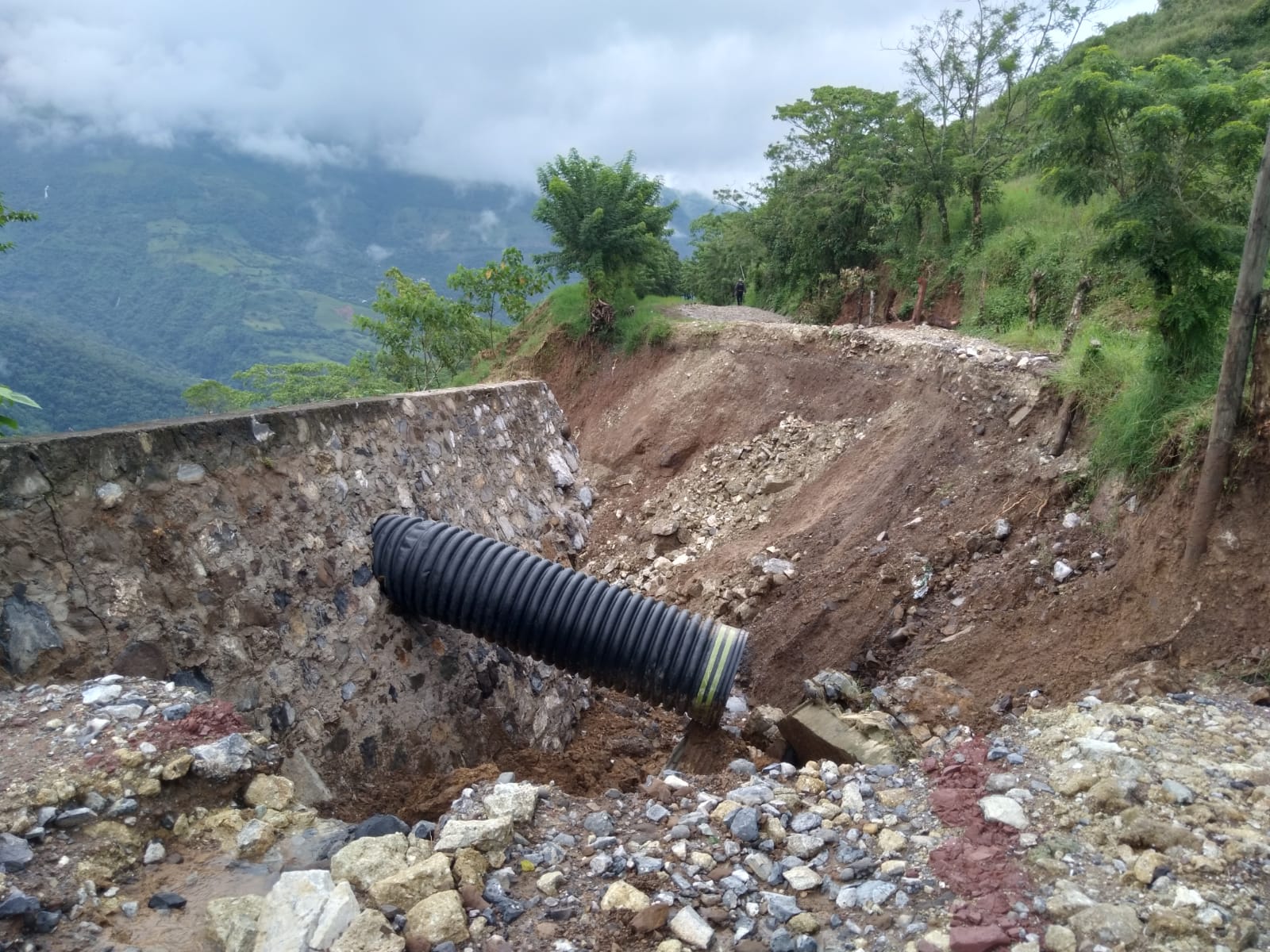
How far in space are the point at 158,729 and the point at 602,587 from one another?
7.82 feet

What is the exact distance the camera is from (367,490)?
512 centimetres

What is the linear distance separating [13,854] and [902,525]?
565 cm

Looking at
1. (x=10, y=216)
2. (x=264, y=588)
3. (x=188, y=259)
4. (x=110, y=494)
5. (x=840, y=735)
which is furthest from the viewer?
(x=188, y=259)

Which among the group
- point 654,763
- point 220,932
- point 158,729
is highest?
point 158,729

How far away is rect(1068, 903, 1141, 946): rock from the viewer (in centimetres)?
221

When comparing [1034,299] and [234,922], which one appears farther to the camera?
[1034,299]

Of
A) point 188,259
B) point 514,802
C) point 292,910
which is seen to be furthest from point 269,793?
point 188,259

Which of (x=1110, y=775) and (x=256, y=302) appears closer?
(x=1110, y=775)

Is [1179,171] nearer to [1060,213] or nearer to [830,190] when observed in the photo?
[1060,213]

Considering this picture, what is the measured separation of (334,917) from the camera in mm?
2303

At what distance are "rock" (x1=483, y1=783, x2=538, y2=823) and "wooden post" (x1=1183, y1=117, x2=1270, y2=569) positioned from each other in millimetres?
3659

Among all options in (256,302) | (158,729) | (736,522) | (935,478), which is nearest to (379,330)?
(736,522)

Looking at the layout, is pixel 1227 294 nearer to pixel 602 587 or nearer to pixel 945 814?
pixel 945 814

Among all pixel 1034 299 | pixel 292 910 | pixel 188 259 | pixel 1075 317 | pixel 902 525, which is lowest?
pixel 292 910
